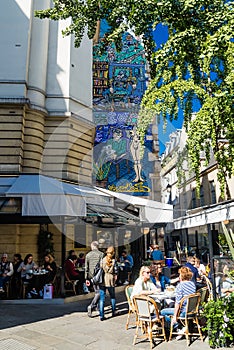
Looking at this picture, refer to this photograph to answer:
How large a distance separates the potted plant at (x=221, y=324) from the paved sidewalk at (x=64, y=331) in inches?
10.5

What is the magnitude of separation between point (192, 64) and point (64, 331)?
671cm

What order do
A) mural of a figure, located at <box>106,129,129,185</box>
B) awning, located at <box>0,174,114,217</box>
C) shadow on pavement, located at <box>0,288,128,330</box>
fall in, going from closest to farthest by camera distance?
shadow on pavement, located at <box>0,288,128,330</box>
awning, located at <box>0,174,114,217</box>
mural of a figure, located at <box>106,129,129,185</box>

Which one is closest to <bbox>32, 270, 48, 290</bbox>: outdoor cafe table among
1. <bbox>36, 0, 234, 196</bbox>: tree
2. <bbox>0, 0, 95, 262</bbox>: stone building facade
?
<bbox>0, 0, 95, 262</bbox>: stone building facade

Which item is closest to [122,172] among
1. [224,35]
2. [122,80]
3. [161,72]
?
[122,80]

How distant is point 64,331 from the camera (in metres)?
6.42

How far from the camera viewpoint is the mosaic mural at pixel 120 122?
26891 mm

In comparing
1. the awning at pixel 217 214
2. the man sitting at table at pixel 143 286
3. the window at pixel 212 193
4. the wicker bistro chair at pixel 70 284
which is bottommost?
the wicker bistro chair at pixel 70 284

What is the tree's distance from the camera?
6066mm

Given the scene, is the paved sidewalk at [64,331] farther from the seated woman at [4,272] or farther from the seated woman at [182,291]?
the seated woman at [4,272]

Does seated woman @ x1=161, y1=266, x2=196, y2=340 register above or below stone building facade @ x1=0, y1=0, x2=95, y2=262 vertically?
below

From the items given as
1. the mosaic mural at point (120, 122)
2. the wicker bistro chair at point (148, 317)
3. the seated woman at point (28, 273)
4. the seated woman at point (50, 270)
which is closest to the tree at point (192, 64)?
the wicker bistro chair at point (148, 317)

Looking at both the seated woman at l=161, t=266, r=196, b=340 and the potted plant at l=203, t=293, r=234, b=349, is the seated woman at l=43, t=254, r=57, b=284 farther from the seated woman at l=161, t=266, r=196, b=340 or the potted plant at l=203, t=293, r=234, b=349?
the potted plant at l=203, t=293, r=234, b=349

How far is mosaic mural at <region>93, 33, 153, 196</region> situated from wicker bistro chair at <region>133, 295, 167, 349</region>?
65.8 feet

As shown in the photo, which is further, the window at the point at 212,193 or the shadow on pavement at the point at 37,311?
the window at the point at 212,193
